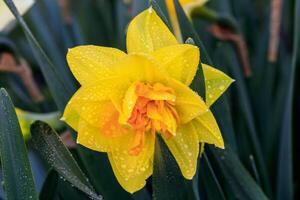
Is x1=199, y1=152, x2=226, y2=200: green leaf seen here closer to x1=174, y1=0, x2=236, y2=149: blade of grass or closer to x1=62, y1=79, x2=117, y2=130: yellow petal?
x1=174, y1=0, x2=236, y2=149: blade of grass

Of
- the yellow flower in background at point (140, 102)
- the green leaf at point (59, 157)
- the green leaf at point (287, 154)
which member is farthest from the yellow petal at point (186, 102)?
the green leaf at point (287, 154)

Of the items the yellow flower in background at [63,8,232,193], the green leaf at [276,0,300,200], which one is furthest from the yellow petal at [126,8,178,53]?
the green leaf at [276,0,300,200]

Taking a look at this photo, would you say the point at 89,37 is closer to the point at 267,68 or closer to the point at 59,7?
the point at 59,7

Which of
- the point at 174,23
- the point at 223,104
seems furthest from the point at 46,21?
the point at 223,104

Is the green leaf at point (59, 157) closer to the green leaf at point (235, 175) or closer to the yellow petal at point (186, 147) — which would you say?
the yellow petal at point (186, 147)

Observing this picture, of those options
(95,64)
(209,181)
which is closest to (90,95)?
(95,64)

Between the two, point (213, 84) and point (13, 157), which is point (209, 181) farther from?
point (13, 157)
